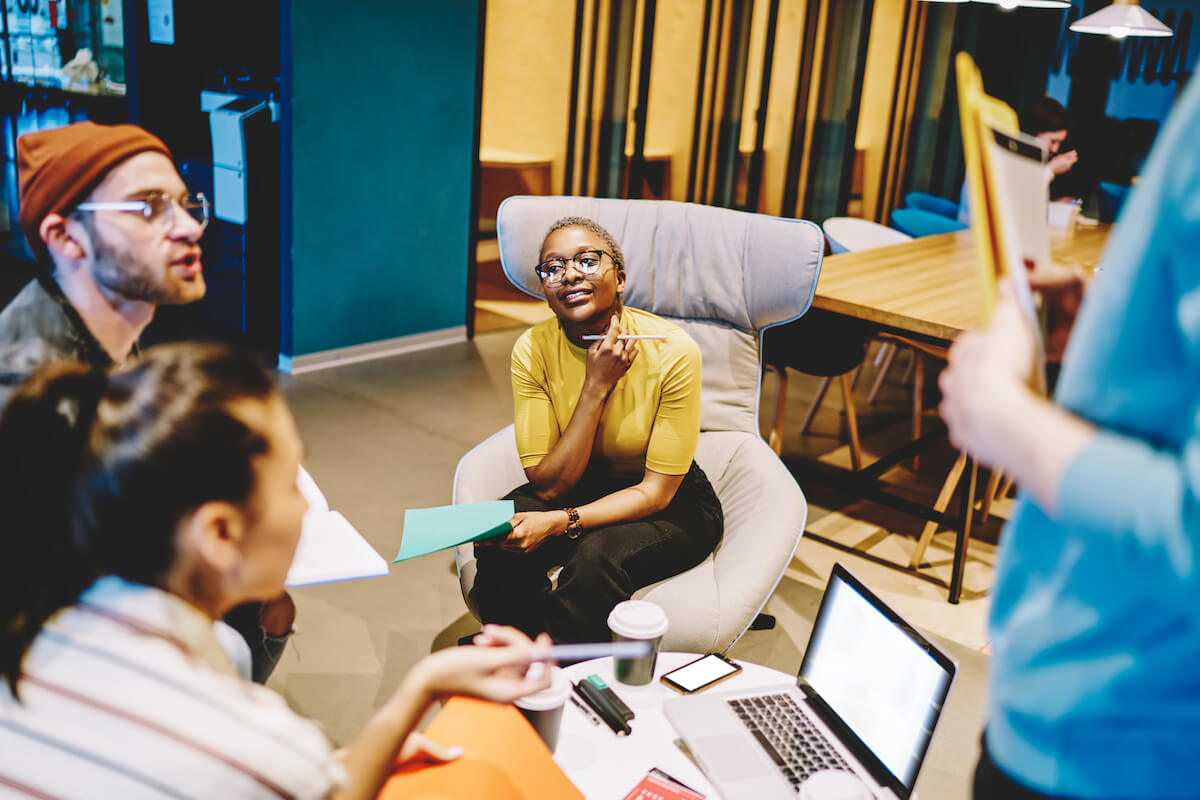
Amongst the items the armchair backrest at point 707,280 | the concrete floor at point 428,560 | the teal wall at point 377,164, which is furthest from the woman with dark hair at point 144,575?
the teal wall at point 377,164

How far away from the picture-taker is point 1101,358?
0.62 metres

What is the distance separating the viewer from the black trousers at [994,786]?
0.70m

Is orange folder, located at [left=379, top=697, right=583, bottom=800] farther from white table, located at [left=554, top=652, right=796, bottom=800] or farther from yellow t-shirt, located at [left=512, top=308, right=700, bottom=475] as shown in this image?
yellow t-shirt, located at [left=512, top=308, right=700, bottom=475]

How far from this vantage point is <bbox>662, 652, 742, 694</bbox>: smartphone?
1655mm

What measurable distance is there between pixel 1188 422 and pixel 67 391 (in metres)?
0.90

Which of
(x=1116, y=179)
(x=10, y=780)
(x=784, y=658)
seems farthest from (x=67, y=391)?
(x=1116, y=179)

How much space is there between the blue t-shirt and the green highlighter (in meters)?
0.93

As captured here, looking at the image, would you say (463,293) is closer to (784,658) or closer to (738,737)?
(784,658)

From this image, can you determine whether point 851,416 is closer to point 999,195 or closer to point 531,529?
point 531,529

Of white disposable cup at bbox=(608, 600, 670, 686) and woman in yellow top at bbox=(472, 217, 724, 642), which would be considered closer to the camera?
white disposable cup at bbox=(608, 600, 670, 686)

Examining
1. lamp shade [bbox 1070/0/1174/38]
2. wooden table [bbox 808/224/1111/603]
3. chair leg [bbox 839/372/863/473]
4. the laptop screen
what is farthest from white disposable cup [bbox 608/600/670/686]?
lamp shade [bbox 1070/0/1174/38]

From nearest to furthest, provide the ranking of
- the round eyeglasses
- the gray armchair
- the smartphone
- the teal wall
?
1. the smartphone
2. the round eyeglasses
3. the gray armchair
4. the teal wall

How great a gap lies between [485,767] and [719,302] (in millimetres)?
1671

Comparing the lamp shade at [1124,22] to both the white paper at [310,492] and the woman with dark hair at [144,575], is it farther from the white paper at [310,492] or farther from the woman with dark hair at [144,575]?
the woman with dark hair at [144,575]
